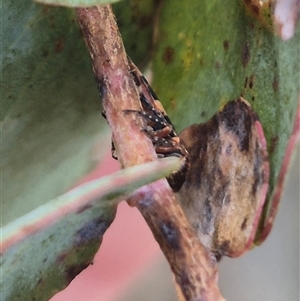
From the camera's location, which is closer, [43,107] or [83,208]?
[83,208]

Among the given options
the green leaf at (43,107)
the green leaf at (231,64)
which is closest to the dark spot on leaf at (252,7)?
the green leaf at (231,64)

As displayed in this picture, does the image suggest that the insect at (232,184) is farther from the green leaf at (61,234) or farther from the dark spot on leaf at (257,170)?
the green leaf at (61,234)

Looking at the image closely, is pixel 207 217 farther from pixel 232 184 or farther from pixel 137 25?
pixel 137 25

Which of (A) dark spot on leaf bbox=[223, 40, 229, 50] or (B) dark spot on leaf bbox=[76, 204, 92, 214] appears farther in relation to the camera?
(A) dark spot on leaf bbox=[223, 40, 229, 50]

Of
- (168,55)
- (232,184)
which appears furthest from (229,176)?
(168,55)

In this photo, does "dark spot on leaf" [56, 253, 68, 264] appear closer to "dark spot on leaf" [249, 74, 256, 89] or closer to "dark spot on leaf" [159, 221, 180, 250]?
"dark spot on leaf" [159, 221, 180, 250]

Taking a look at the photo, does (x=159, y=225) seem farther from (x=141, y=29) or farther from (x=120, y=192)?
(x=141, y=29)

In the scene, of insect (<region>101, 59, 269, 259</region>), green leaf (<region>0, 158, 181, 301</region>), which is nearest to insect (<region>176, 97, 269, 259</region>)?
insect (<region>101, 59, 269, 259</region>)
